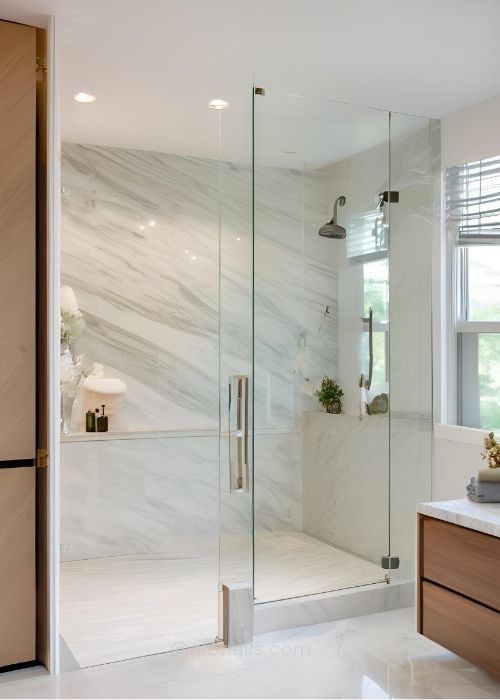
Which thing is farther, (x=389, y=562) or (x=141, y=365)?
(x=141, y=365)

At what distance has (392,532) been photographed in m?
3.73

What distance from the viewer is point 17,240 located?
9.63 ft

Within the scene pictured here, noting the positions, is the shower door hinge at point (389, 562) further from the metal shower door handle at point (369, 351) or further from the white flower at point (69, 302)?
the white flower at point (69, 302)

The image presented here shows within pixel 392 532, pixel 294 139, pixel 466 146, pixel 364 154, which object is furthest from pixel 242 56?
pixel 392 532

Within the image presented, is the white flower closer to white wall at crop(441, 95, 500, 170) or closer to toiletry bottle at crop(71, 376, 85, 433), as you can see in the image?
toiletry bottle at crop(71, 376, 85, 433)

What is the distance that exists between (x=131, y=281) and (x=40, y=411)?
6.56ft

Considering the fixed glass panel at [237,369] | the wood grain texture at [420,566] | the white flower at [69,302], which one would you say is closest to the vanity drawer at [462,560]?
the wood grain texture at [420,566]

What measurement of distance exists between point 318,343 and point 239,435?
59 centimetres

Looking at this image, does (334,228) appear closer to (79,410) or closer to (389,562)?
(389,562)

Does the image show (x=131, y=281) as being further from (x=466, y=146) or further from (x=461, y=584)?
(x=461, y=584)

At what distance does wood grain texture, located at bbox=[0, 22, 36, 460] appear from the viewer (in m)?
2.91

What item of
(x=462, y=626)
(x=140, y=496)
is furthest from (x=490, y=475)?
(x=140, y=496)

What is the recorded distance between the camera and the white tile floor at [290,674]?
274cm

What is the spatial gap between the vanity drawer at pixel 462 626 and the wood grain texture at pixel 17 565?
Answer: 163 centimetres
